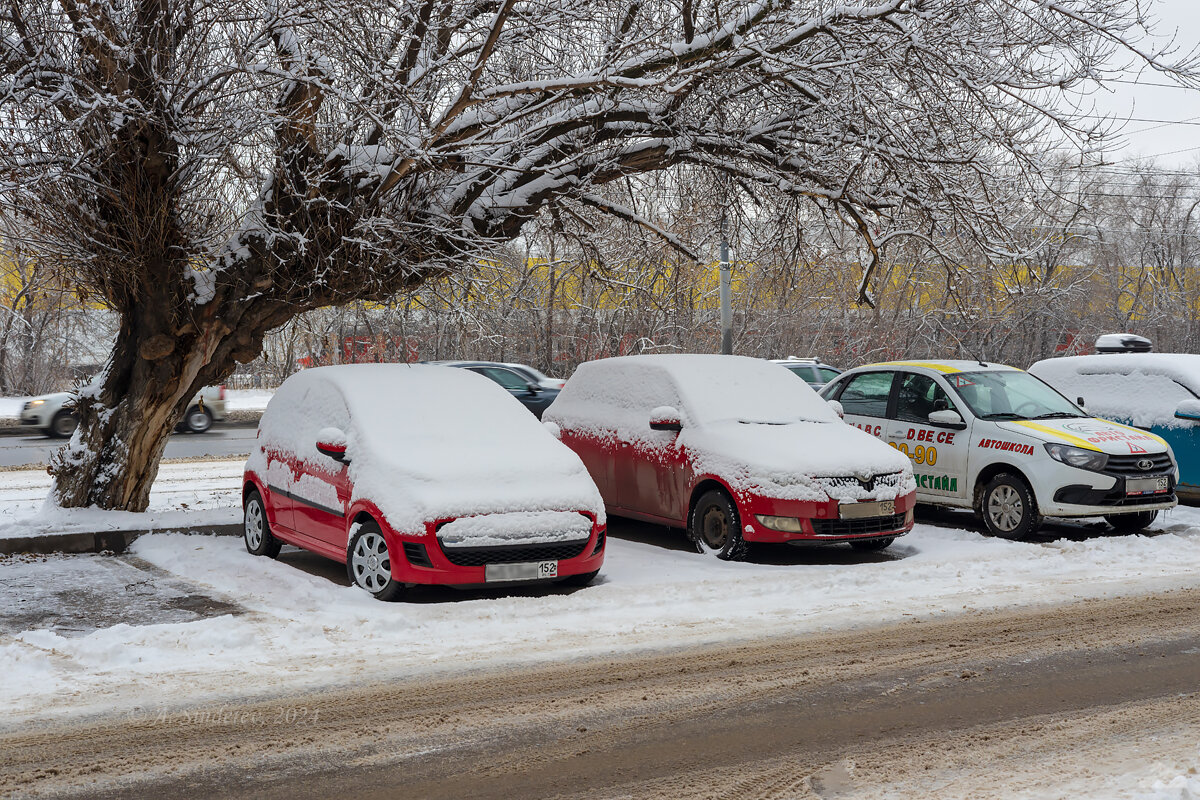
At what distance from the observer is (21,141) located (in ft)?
28.8

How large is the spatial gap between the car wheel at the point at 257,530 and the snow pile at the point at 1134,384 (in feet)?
31.3

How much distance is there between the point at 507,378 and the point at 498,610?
14189 millimetres

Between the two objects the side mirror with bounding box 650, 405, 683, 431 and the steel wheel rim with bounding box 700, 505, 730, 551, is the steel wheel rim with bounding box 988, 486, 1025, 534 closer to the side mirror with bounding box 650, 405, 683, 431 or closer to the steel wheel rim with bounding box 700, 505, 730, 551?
the steel wheel rim with bounding box 700, 505, 730, 551

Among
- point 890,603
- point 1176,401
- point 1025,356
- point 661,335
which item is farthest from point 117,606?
point 1025,356

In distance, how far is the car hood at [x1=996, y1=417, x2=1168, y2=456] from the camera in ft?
34.9

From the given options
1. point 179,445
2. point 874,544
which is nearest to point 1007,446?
→ point 874,544

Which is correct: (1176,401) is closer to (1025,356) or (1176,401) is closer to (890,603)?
(890,603)

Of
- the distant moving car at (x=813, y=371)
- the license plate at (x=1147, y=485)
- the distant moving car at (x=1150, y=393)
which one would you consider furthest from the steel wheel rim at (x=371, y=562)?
the distant moving car at (x=813, y=371)

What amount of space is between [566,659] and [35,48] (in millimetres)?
6458

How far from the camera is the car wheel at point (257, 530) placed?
31.2ft

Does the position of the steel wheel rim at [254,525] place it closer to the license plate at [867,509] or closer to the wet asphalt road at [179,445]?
the license plate at [867,509]

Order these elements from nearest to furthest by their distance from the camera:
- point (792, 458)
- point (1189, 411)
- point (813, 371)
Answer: point (792, 458) → point (1189, 411) → point (813, 371)

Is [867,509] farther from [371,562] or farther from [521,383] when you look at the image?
[521,383]

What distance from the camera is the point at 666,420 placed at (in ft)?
32.9
